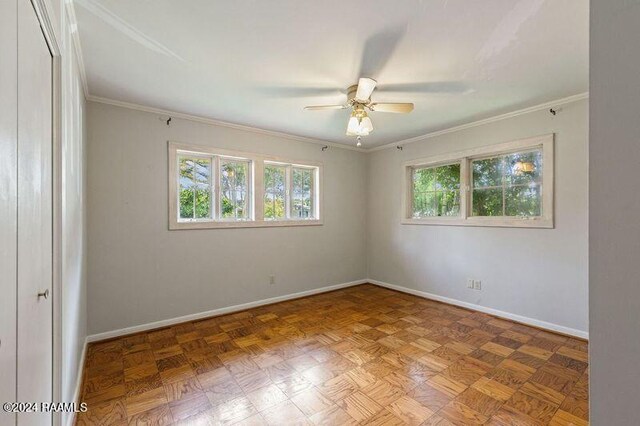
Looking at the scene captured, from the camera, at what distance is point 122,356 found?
249cm

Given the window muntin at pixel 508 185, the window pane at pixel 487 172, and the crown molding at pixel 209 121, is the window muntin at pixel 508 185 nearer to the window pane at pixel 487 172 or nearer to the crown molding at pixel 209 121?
the window pane at pixel 487 172

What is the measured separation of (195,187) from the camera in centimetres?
345

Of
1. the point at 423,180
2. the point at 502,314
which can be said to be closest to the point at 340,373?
the point at 502,314

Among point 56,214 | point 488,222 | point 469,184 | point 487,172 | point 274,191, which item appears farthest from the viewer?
point 274,191

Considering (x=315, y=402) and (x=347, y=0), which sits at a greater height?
(x=347, y=0)

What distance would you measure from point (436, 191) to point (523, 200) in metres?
1.09

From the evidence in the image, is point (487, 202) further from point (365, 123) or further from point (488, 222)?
point (365, 123)

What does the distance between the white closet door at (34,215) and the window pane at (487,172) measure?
3992 millimetres

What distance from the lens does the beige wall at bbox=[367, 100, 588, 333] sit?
284 centimetres

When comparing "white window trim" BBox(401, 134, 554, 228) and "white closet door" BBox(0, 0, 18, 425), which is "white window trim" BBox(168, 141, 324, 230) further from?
"white closet door" BBox(0, 0, 18, 425)

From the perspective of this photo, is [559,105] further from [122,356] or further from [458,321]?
[122,356]
